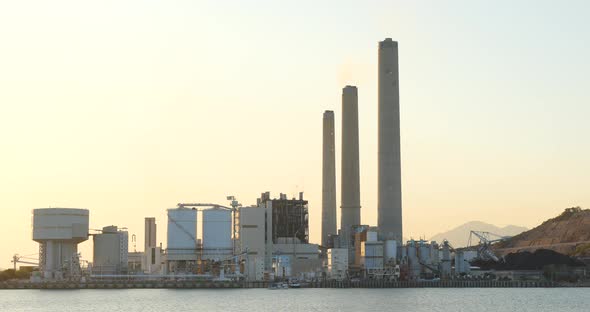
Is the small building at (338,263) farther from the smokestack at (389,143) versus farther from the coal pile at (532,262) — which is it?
the coal pile at (532,262)

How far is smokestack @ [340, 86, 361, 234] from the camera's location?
172875 millimetres

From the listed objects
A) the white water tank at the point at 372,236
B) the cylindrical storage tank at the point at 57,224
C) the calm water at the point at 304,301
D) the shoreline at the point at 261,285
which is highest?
the cylindrical storage tank at the point at 57,224

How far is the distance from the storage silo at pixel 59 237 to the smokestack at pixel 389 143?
4352cm

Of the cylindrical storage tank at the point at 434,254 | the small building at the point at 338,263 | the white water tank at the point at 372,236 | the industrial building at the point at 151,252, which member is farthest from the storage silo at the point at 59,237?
the cylindrical storage tank at the point at 434,254

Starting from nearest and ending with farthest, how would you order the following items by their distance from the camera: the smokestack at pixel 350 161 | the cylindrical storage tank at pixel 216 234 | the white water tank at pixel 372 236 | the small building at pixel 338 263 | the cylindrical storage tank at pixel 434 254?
the white water tank at pixel 372 236 → the small building at pixel 338 263 → the cylindrical storage tank at pixel 216 234 → the cylindrical storage tank at pixel 434 254 → the smokestack at pixel 350 161

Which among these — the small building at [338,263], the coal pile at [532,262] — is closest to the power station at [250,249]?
the small building at [338,263]

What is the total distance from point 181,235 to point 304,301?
52.1 metres

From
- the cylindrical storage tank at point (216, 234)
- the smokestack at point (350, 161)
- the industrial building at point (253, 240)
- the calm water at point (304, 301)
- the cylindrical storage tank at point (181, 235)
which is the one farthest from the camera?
the smokestack at point (350, 161)

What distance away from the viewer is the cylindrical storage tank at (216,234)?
564ft

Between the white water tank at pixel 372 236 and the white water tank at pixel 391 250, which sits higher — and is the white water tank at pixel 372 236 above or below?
above

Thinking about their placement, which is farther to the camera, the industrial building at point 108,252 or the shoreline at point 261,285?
the industrial building at point 108,252

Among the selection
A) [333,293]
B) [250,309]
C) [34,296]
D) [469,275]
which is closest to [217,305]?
[250,309]

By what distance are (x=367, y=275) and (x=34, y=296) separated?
1777 inches

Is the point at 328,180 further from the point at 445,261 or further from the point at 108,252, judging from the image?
the point at 108,252
